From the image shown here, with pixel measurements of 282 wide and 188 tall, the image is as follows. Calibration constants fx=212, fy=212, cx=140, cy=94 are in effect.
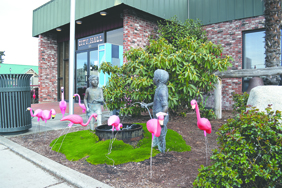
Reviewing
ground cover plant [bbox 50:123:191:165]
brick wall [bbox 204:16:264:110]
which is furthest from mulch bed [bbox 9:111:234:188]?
brick wall [bbox 204:16:264:110]

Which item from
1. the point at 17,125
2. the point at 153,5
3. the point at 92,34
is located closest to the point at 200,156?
the point at 17,125

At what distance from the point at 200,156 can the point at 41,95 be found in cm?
1315

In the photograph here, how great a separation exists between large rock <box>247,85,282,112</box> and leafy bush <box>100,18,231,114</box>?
2.08m

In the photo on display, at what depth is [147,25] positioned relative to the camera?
10.4 metres

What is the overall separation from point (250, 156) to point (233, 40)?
366 inches

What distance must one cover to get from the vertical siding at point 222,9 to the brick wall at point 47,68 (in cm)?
958

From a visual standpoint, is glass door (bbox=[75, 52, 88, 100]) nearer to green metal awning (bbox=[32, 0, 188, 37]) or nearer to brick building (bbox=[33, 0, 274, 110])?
brick building (bbox=[33, 0, 274, 110])

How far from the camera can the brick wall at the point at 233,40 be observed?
10.0 meters

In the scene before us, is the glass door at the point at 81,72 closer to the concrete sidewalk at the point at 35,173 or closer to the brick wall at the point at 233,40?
the brick wall at the point at 233,40

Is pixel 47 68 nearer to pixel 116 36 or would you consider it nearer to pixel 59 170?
pixel 116 36

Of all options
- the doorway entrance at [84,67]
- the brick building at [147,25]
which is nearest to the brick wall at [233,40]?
the brick building at [147,25]

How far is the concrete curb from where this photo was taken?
Answer: 9.23 feet

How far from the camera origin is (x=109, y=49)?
9508mm

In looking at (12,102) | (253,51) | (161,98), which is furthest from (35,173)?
(253,51)
